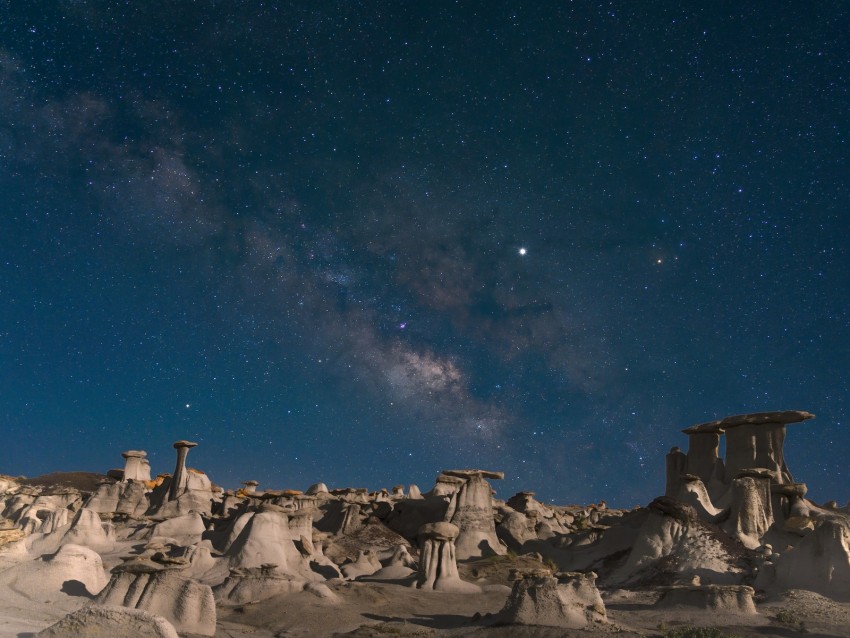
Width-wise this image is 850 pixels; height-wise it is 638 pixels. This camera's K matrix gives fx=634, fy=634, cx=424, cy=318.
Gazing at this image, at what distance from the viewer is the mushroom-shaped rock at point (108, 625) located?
755cm

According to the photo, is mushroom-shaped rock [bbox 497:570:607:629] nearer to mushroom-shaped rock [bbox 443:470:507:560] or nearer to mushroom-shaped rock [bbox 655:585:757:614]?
mushroom-shaped rock [bbox 655:585:757:614]

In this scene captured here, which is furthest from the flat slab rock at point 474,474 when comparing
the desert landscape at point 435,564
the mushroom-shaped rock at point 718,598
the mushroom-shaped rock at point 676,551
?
the mushroom-shaped rock at point 718,598

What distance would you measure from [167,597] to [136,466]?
42042 millimetres

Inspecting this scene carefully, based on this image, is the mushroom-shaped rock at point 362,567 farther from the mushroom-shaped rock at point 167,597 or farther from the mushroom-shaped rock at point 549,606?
the mushroom-shaped rock at point 167,597

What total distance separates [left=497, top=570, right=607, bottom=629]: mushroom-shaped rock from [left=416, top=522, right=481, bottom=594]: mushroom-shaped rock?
24.3ft

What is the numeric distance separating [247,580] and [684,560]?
15632 mm

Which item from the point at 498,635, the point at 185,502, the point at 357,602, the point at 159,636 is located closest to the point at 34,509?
the point at 185,502

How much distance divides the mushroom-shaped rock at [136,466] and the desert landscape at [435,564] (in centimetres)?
797

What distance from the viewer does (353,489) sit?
168ft

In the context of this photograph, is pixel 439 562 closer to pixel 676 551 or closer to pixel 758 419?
pixel 676 551

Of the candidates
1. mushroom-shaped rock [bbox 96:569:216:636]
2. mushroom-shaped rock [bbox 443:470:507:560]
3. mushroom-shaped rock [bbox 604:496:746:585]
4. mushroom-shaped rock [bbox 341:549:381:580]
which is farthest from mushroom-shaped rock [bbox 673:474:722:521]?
mushroom-shaped rock [bbox 96:569:216:636]

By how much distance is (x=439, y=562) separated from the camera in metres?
24.0

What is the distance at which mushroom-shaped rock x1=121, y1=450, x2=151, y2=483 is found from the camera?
51.2 m

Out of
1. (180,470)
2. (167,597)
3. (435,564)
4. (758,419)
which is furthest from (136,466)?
(758,419)
